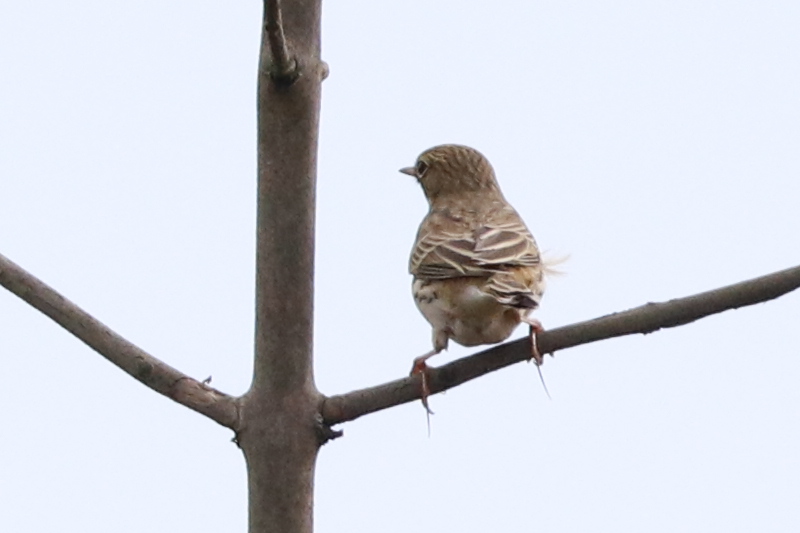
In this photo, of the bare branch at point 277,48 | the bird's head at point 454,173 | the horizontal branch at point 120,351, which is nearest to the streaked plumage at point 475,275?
the bird's head at point 454,173

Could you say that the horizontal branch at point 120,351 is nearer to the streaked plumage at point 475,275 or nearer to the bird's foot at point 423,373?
the bird's foot at point 423,373

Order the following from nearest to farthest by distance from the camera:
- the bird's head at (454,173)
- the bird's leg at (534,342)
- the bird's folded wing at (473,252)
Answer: the bird's leg at (534,342)
the bird's folded wing at (473,252)
the bird's head at (454,173)

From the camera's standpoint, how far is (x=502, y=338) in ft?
21.1

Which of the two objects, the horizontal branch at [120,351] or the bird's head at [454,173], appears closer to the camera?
the horizontal branch at [120,351]

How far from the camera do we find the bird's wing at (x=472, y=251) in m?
6.79

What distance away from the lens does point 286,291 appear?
189 inches

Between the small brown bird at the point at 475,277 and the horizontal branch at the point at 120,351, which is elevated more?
the small brown bird at the point at 475,277

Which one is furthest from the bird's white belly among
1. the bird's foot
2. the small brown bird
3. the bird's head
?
the bird's head

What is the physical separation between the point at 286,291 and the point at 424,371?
0.99 meters

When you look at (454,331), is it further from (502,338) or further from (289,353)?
(289,353)

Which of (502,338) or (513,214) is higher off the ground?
(513,214)

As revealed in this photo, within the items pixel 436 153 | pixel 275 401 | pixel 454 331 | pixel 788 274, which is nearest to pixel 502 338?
pixel 454 331

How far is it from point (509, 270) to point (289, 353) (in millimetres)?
2186

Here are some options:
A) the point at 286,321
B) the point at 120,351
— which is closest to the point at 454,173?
the point at 286,321
